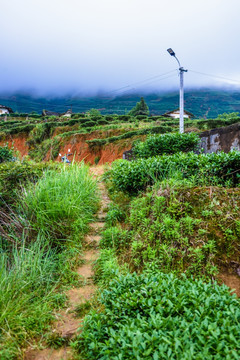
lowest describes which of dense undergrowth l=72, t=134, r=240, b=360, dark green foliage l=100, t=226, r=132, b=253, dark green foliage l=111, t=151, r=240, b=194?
dark green foliage l=100, t=226, r=132, b=253

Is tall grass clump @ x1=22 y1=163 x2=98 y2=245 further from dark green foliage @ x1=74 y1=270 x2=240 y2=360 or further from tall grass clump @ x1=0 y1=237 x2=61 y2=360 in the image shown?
dark green foliage @ x1=74 y1=270 x2=240 y2=360

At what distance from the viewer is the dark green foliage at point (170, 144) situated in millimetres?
7027

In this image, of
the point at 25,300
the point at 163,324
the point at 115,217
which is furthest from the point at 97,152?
the point at 163,324

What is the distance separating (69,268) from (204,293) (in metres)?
1.96

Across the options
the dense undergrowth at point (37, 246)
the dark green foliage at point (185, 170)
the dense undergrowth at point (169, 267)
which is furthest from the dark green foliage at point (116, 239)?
the dark green foliage at point (185, 170)

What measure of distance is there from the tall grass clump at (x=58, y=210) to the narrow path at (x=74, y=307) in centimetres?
26

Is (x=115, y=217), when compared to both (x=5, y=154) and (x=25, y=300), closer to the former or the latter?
(x=25, y=300)

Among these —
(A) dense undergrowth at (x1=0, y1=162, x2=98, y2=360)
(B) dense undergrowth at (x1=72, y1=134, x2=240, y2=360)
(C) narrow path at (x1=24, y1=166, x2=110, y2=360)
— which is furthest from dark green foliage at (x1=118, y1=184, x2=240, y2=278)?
(A) dense undergrowth at (x1=0, y1=162, x2=98, y2=360)

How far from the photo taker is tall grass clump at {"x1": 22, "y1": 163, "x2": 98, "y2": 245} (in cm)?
402

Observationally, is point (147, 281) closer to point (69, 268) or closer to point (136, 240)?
point (136, 240)

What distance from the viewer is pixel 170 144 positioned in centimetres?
721

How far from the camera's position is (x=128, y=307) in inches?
85.0

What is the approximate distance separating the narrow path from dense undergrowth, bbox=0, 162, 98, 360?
0.35 ft

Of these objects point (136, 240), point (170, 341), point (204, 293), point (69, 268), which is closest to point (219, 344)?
point (170, 341)
